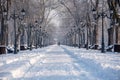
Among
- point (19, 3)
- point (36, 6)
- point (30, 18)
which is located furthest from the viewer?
point (36, 6)

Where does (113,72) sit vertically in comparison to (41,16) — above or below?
below

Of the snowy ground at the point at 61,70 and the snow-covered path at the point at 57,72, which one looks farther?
the snow-covered path at the point at 57,72

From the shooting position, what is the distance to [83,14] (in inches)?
2660

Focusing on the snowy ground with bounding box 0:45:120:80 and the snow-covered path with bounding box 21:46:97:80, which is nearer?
the snowy ground with bounding box 0:45:120:80

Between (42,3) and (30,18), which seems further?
(42,3)

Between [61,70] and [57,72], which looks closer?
[57,72]

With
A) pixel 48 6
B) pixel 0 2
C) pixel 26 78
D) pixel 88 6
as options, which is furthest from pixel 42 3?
pixel 26 78

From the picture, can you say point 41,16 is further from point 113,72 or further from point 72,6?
point 113,72

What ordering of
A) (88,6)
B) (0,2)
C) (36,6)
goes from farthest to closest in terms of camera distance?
(36,6)
(88,6)
(0,2)

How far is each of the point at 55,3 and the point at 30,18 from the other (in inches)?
422

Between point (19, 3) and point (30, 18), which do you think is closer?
point (19, 3)

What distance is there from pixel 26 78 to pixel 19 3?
139ft

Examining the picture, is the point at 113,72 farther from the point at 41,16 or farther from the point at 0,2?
the point at 41,16

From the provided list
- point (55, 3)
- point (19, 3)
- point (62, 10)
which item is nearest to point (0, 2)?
point (19, 3)
